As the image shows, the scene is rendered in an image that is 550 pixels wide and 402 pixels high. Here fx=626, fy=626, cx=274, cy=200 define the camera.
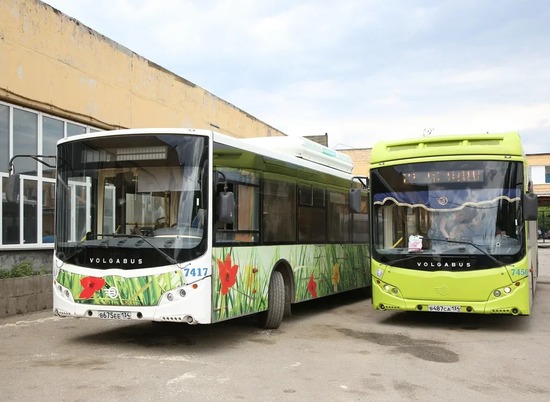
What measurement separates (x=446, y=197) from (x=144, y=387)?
18.5ft

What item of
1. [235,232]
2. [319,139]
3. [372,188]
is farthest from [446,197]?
[319,139]

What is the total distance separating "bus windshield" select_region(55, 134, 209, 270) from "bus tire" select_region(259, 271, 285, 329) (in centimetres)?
229

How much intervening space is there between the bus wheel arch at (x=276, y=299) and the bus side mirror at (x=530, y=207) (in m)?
3.71

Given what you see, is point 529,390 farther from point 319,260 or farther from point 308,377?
point 319,260

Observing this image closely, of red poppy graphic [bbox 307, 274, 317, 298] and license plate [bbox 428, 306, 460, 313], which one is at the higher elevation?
red poppy graphic [bbox 307, 274, 317, 298]

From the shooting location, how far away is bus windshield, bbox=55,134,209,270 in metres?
7.70

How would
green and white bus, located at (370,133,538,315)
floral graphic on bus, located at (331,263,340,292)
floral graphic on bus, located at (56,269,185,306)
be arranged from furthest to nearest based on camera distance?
floral graphic on bus, located at (331,263,340,292) → green and white bus, located at (370,133,538,315) → floral graphic on bus, located at (56,269,185,306)

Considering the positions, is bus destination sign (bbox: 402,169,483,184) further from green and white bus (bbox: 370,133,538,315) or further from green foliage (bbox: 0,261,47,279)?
green foliage (bbox: 0,261,47,279)

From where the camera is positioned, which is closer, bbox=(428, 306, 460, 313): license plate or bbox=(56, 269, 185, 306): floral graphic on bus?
bbox=(56, 269, 185, 306): floral graphic on bus

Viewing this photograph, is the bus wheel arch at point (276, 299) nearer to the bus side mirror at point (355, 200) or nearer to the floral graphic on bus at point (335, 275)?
the bus side mirror at point (355, 200)

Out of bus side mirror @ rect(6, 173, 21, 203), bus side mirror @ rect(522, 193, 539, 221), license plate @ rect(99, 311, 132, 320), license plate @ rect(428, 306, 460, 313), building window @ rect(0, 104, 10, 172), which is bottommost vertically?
license plate @ rect(428, 306, 460, 313)

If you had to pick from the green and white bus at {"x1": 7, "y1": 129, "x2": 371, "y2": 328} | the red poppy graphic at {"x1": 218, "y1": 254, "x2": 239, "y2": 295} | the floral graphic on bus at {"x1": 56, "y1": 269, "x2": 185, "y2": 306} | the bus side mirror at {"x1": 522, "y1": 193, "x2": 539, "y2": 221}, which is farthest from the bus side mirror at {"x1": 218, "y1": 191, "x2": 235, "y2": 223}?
the bus side mirror at {"x1": 522, "y1": 193, "x2": 539, "y2": 221}

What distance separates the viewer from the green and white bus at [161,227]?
25.1 feet

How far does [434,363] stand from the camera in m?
7.60
